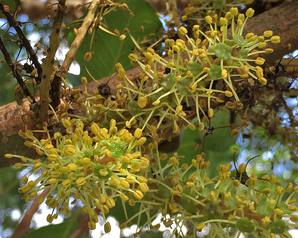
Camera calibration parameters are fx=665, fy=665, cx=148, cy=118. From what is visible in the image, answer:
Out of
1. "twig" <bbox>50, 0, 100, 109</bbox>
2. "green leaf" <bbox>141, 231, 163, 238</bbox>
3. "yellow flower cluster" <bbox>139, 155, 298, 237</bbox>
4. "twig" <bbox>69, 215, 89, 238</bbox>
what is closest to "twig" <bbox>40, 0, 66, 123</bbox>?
"twig" <bbox>50, 0, 100, 109</bbox>

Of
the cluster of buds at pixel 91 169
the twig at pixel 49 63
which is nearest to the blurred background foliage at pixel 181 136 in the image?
the twig at pixel 49 63

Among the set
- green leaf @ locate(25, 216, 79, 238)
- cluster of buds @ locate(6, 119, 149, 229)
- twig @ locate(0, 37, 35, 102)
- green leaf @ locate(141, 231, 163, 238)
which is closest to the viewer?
cluster of buds @ locate(6, 119, 149, 229)

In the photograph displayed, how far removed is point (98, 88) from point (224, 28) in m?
0.22

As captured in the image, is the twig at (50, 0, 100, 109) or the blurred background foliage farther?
the blurred background foliage

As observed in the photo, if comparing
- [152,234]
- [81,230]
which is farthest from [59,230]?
[152,234]

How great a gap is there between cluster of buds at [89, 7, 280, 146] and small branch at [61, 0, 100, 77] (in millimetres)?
83

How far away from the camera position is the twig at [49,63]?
89 cm

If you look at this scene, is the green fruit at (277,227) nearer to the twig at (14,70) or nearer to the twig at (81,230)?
the twig at (14,70)

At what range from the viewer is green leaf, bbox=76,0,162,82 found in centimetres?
128

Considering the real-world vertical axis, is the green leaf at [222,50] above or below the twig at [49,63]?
below

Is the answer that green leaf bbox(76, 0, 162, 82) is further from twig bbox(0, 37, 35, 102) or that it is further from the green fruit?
the green fruit

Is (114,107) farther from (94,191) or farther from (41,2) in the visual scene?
(41,2)

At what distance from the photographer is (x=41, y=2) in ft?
4.78

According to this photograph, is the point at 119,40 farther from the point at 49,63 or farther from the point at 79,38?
the point at 49,63
